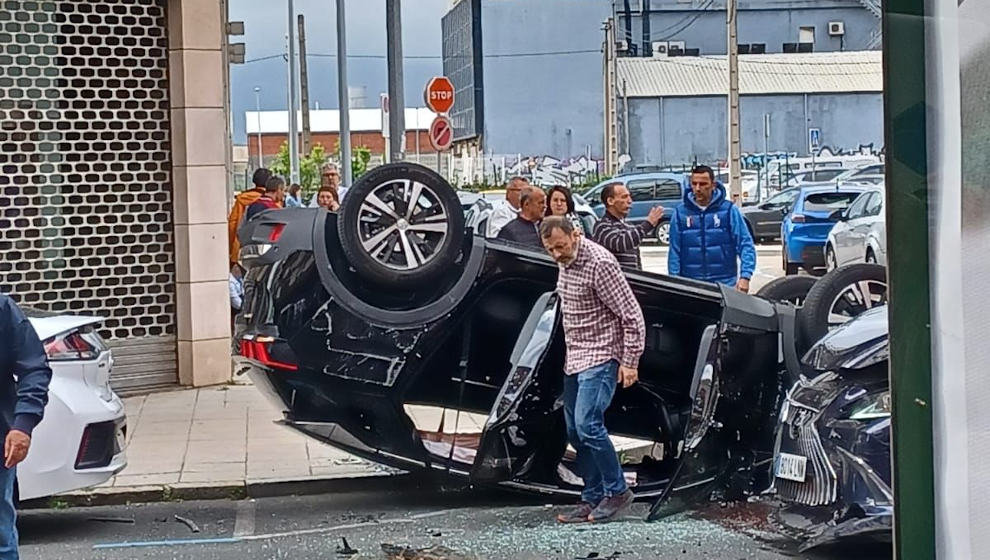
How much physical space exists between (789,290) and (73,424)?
410cm

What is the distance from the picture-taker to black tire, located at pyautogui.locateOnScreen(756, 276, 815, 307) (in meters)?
7.91

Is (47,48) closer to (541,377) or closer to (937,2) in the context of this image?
→ (541,377)

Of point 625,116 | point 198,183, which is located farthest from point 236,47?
point 625,116

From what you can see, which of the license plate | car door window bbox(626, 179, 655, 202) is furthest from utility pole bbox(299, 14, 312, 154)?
the license plate

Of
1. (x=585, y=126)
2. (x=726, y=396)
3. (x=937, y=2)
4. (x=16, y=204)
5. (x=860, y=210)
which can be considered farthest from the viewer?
(x=585, y=126)

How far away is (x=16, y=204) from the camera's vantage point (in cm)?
1135

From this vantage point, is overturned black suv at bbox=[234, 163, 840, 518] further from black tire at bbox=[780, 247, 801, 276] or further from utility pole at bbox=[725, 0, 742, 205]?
utility pole at bbox=[725, 0, 742, 205]

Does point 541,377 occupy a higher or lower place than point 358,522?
higher

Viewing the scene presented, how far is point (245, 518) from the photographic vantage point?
7.82 metres

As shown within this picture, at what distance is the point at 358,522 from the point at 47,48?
5.87m

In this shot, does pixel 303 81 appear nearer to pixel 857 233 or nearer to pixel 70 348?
pixel 857 233

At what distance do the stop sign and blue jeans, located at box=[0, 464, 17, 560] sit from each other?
10.9m

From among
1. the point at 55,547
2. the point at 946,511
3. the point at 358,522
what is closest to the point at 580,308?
the point at 358,522

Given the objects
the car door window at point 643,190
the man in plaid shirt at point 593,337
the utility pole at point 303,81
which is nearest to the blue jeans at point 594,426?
the man in plaid shirt at point 593,337
